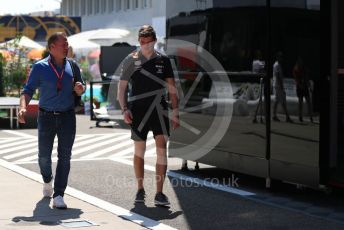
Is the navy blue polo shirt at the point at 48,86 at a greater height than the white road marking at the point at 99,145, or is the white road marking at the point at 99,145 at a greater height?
the navy blue polo shirt at the point at 48,86

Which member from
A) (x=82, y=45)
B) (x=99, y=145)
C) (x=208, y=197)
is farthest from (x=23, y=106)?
(x=82, y=45)

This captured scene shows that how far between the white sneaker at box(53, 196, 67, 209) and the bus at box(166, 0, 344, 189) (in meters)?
2.31

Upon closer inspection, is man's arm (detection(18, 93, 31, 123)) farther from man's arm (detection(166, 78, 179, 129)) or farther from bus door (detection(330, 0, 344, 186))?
bus door (detection(330, 0, 344, 186))

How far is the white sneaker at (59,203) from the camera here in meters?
8.31

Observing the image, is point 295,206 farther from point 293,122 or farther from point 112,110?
point 112,110

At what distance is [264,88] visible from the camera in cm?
907

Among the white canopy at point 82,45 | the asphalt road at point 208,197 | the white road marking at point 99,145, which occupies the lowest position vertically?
the white road marking at point 99,145

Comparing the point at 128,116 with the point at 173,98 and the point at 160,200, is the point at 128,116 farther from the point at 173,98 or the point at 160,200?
the point at 160,200

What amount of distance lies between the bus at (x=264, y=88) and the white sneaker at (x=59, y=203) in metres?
2.31

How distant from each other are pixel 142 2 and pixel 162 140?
48375 millimetres

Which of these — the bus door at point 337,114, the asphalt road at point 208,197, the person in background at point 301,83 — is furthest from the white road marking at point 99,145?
the bus door at point 337,114

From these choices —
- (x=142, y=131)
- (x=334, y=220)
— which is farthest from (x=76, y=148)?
(x=334, y=220)

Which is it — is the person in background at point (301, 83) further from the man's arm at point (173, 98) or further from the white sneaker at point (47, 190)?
the white sneaker at point (47, 190)

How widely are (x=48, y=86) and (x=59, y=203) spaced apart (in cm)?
121
